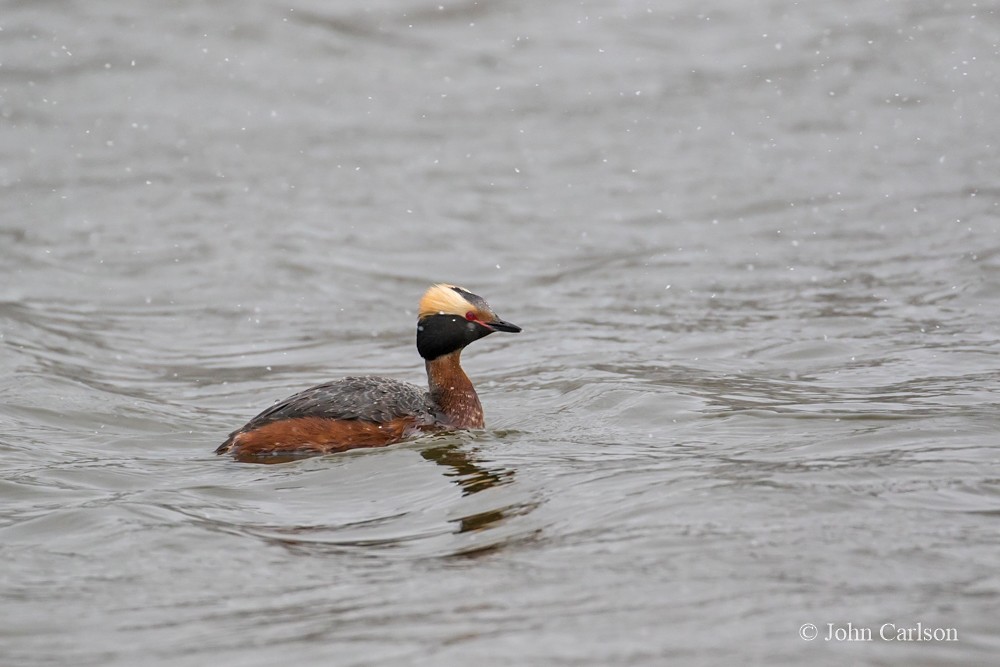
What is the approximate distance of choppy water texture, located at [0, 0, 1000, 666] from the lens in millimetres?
5785

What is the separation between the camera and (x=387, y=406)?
8.82 meters

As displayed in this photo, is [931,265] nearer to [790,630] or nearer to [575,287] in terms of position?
[575,287]

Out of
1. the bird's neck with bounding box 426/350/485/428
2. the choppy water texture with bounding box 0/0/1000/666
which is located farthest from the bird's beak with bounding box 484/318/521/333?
the choppy water texture with bounding box 0/0/1000/666

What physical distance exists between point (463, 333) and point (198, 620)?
3.78 meters

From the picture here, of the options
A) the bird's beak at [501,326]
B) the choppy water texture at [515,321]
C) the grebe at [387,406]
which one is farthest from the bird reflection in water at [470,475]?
the bird's beak at [501,326]

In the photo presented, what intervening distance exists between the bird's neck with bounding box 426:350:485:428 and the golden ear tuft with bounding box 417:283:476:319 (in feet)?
1.15

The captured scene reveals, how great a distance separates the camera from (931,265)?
13.6 meters

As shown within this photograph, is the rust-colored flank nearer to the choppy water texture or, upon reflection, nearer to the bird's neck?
the choppy water texture

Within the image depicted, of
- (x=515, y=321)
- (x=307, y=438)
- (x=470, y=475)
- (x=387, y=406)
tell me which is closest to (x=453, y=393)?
(x=387, y=406)

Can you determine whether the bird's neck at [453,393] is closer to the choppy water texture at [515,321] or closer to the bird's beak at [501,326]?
the choppy water texture at [515,321]

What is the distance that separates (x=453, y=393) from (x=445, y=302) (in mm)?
641

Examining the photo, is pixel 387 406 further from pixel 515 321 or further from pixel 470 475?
pixel 515 321

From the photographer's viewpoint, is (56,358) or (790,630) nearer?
(790,630)

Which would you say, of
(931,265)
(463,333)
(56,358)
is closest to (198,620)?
(463,333)
